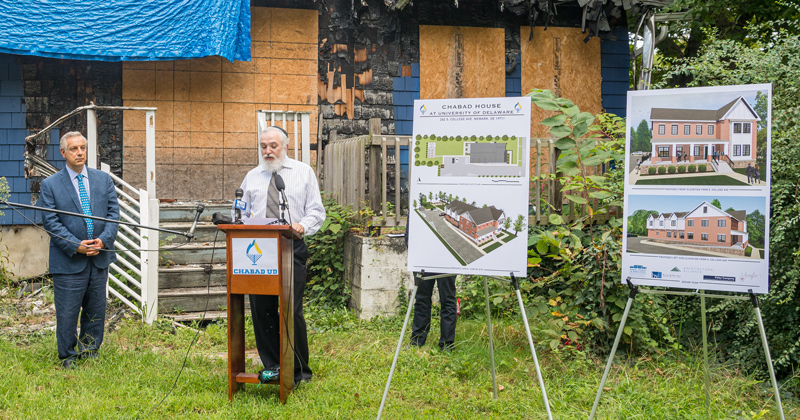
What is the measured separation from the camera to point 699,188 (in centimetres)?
359

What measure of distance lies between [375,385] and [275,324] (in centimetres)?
90

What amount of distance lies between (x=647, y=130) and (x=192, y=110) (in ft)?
23.4

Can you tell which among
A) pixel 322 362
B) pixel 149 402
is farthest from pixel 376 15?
pixel 149 402

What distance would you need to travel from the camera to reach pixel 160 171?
8.85 m

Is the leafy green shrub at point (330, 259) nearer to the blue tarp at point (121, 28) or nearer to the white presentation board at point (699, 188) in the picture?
the blue tarp at point (121, 28)

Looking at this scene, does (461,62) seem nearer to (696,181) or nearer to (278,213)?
(278,213)

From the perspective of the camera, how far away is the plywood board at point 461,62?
9714 mm

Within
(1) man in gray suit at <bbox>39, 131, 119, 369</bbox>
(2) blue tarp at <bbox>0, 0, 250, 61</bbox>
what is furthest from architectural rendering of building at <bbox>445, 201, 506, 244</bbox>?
(2) blue tarp at <bbox>0, 0, 250, 61</bbox>

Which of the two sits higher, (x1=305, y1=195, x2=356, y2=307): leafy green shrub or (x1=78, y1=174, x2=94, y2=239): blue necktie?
(x1=78, y1=174, x2=94, y2=239): blue necktie

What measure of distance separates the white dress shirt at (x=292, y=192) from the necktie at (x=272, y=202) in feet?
0.09

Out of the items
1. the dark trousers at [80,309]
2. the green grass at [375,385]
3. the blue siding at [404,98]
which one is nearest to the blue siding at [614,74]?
the blue siding at [404,98]

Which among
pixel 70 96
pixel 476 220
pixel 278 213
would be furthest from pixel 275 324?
pixel 70 96

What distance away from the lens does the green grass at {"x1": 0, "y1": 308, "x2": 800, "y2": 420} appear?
13.1ft

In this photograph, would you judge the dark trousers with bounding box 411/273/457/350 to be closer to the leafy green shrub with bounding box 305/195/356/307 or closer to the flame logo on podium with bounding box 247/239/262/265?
the leafy green shrub with bounding box 305/195/356/307
